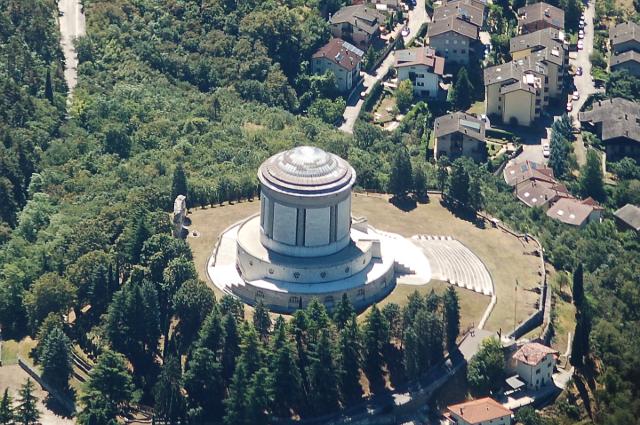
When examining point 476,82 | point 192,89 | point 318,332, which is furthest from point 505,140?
point 318,332

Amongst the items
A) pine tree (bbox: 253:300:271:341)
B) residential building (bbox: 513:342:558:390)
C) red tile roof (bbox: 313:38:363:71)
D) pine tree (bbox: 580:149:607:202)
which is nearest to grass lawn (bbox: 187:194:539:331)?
residential building (bbox: 513:342:558:390)

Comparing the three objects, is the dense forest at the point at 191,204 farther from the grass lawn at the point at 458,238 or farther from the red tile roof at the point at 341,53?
the grass lawn at the point at 458,238

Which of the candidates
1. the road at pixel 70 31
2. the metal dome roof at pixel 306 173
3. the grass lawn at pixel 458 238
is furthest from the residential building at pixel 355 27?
the metal dome roof at pixel 306 173

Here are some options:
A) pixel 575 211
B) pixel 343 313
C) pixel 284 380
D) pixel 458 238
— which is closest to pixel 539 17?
pixel 575 211

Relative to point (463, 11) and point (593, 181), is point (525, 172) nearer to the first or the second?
point (593, 181)

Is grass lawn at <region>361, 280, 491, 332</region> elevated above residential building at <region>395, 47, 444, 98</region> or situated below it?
below

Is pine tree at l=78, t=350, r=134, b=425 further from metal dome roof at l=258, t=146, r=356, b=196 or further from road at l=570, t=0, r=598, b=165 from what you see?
road at l=570, t=0, r=598, b=165

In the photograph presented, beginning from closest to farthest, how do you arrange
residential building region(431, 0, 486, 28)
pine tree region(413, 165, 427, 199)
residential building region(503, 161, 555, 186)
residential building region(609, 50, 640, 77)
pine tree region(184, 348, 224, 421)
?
pine tree region(184, 348, 224, 421) < pine tree region(413, 165, 427, 199) < residential building region(503, 161, 555, 186) < residential building region(609, 50, 640, 77) < residential building region(431, 0, 486, 28)
